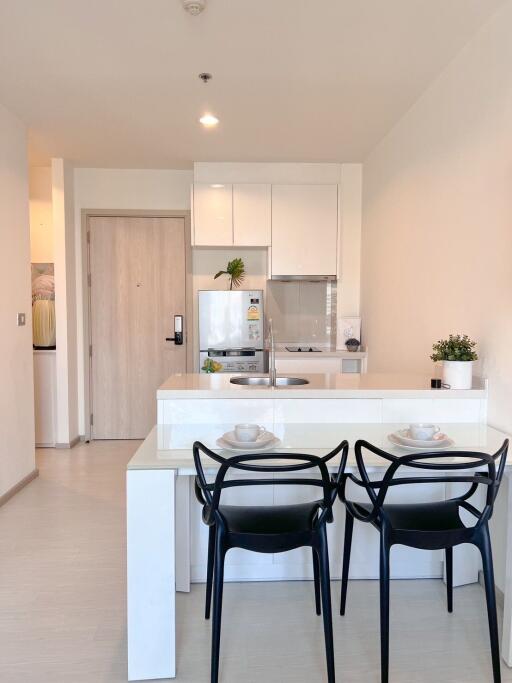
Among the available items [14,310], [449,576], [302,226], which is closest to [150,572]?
[449,576]

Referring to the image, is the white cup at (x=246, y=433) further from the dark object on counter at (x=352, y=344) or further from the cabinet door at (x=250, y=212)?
the cabinet door at (x=250, y=212)

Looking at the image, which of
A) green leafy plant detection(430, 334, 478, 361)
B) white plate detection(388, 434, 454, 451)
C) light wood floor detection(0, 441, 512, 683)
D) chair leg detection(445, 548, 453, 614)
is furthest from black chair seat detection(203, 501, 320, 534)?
green leafy plant detection(430, 334, 478, 361)

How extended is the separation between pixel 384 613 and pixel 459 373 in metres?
1.16

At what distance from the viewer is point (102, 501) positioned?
346 cm

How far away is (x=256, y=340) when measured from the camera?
4.60 m

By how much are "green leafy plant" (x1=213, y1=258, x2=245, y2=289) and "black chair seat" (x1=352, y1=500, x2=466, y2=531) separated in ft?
10.4

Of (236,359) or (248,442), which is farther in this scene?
(236,359)

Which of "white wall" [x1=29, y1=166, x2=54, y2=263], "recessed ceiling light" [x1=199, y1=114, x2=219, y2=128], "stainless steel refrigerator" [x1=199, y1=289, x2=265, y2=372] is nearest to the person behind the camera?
"recessed ceiling light" [x1=199, y1=114, x2=219, y2=128]

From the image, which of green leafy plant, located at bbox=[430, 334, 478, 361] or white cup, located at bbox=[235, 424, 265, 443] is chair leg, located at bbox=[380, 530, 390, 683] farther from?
green leafy plant, located at bbox=[430, 334, 478, 361]

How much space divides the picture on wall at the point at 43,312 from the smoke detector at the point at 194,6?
10.3 feet

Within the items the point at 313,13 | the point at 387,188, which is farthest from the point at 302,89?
the point at 387,188

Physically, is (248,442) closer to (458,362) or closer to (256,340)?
(458,362)

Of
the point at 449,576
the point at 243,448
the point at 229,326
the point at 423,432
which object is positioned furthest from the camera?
the point at 229,326

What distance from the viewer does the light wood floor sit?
1.84 metres
